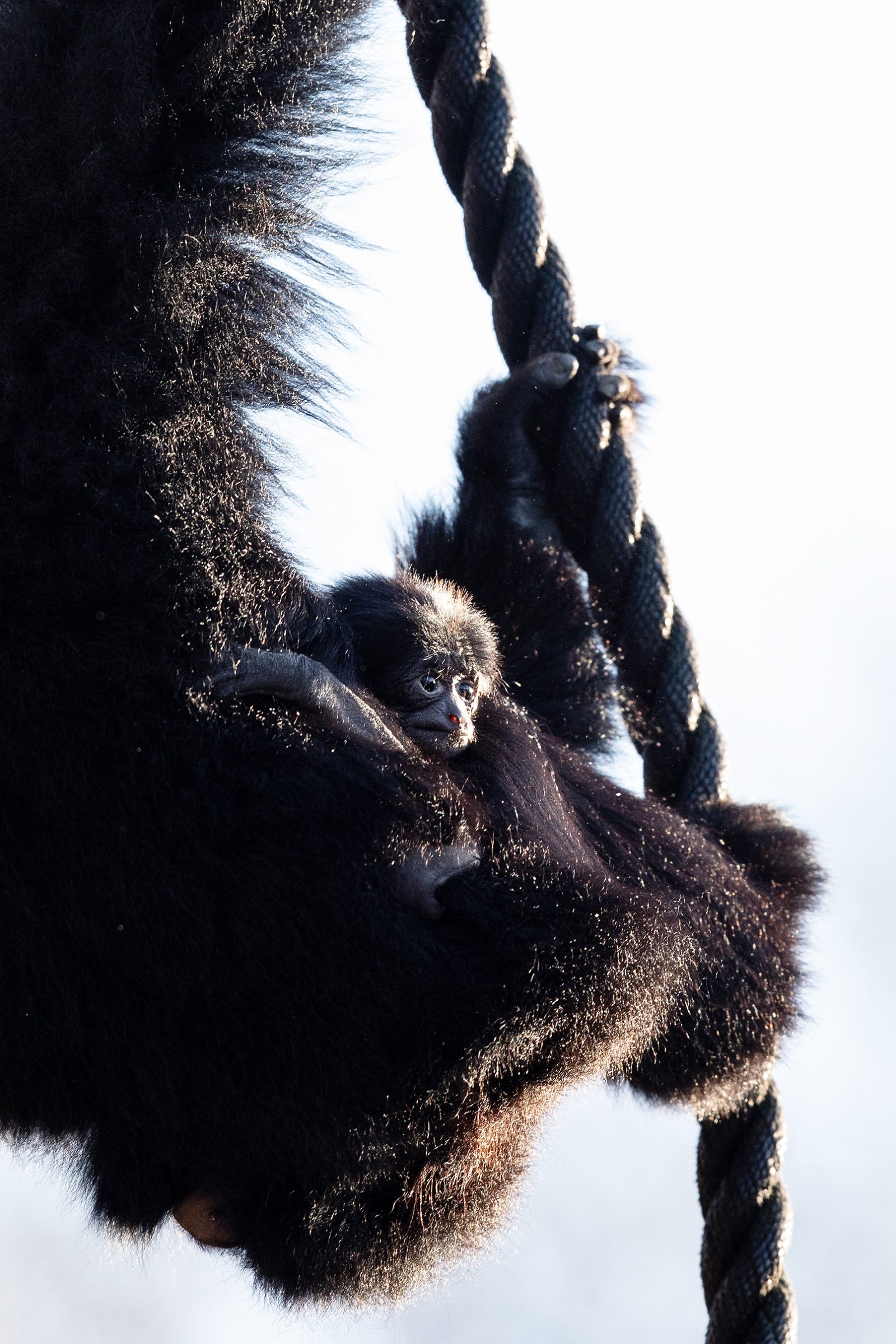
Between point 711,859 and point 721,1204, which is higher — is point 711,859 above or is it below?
above

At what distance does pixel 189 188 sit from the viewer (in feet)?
8.08

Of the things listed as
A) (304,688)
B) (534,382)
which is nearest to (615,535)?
(534,382)


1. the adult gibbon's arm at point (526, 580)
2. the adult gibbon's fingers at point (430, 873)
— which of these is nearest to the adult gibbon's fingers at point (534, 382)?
the adult gibbon's arm at point (526, 580)

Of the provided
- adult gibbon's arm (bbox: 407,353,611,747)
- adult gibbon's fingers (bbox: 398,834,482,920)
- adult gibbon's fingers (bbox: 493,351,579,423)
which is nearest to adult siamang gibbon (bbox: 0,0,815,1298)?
adult gibbon's fingers (bbox: 398,834,482,920)

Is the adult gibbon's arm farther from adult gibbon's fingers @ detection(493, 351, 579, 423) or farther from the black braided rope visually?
the black braided rope

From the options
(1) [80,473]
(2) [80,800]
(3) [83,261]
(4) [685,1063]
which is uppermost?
(3) [83,261]

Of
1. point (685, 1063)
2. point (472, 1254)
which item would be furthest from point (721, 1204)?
point (472, 1254)

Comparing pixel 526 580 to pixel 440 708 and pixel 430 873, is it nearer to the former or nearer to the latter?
pixel 440 708

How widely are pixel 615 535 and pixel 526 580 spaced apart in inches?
22.3

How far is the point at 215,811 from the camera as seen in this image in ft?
7.36

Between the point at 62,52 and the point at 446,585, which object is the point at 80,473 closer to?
the point at 62,52

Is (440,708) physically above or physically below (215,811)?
above

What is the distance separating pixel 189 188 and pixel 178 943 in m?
1.27

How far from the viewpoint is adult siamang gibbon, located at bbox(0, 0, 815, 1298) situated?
7.31 ft
